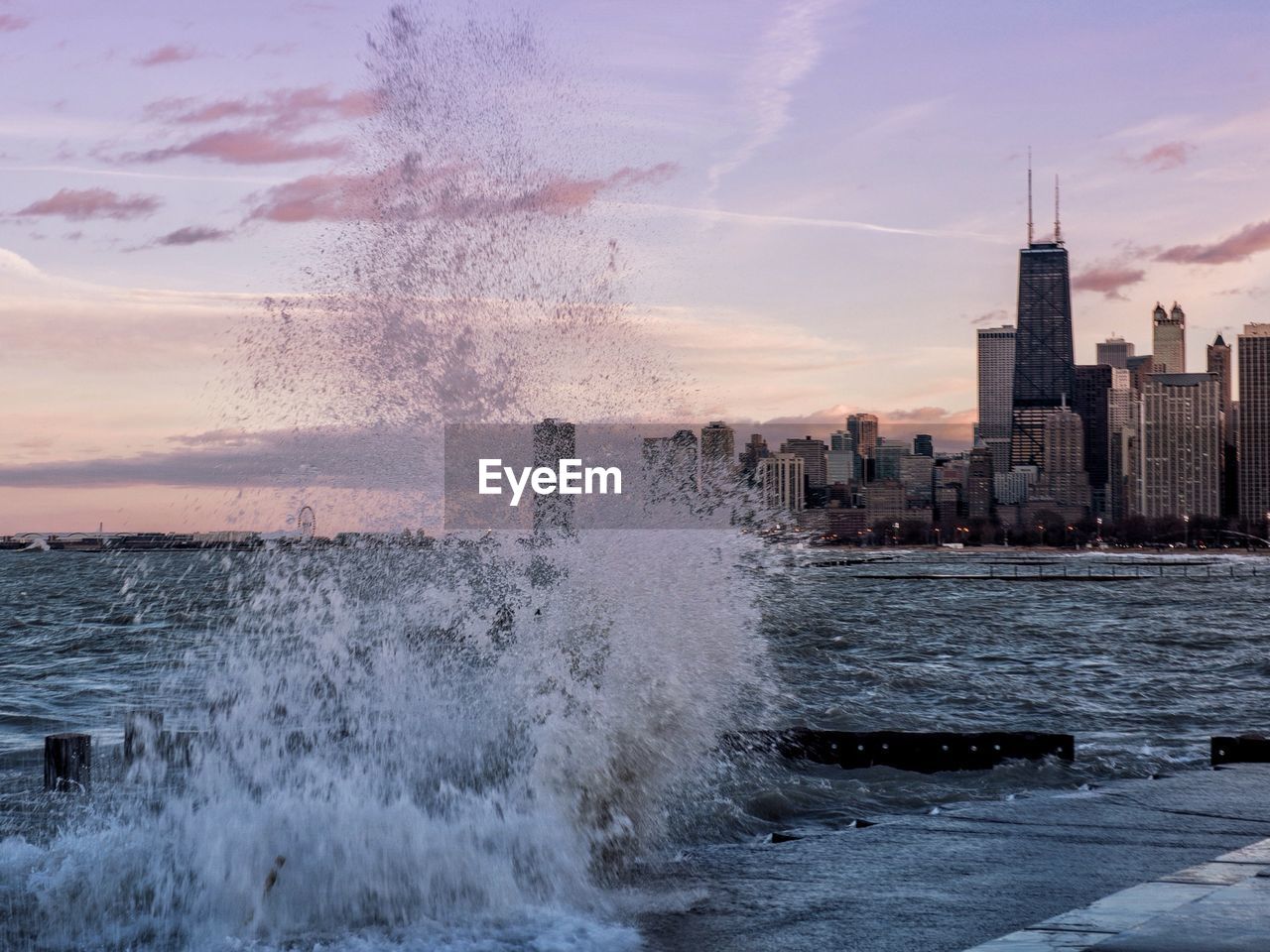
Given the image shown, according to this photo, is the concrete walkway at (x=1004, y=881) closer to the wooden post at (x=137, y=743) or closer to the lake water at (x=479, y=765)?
the lake water at (x=479, y=765)

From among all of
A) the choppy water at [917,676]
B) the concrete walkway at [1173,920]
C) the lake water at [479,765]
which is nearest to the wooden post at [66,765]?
the lake water at [479,765]

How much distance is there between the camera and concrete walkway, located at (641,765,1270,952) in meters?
8.12

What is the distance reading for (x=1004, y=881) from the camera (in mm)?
9961

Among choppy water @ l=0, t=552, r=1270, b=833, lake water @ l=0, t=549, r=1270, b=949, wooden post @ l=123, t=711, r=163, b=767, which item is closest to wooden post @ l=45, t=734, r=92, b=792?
lake water @ l=0, t=549, r=1270, b=949

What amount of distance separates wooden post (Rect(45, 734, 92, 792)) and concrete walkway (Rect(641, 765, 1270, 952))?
7.38 meters

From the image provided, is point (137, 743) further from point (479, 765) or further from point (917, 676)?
point (917, 676)

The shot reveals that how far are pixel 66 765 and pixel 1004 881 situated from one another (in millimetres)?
10213

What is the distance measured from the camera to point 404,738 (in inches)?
599

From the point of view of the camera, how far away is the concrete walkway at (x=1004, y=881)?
8.12 metres

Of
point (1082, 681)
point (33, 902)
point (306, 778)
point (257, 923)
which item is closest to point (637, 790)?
point (306, 778)

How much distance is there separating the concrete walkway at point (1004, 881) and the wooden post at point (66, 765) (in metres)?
7.38

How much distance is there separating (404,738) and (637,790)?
11.3 feet

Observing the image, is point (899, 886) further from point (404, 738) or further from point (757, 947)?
point (404, 738)

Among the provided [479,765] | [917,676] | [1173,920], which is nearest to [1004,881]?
[1173,920]
